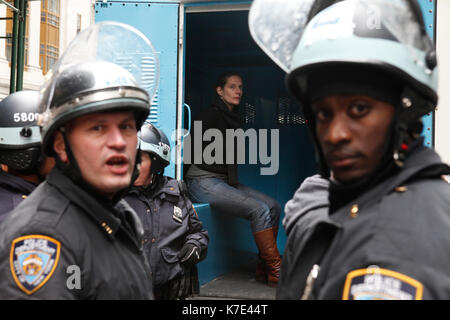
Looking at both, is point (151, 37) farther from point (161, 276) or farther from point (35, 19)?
point (35, 19)

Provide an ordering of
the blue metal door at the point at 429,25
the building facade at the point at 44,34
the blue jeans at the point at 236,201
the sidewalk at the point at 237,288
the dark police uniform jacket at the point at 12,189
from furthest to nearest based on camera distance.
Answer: the building facade at the point at 44,34 → the blue jeans at the point at 236,201 → the sidewalk at the point at 237,288 → the blue metal door at the point at 429,25 → the dark police uniform jacket at the point at 12,189

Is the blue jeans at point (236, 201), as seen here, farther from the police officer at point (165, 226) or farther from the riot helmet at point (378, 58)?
the riot helmet at point (378, 58)

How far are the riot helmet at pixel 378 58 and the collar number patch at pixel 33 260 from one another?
89 centimetres

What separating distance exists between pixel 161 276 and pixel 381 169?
232 centimetres

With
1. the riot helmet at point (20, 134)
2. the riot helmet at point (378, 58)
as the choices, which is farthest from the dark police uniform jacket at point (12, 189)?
the riot helmet at point (378, 58)

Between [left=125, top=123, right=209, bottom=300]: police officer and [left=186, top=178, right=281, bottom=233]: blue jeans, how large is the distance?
4.61 ft

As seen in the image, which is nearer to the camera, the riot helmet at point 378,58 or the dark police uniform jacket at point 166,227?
the riot helmet at point 378,58

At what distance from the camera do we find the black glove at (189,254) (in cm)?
343

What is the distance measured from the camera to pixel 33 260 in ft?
4.58

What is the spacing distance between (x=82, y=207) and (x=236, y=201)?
3635mm

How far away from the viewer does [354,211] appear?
→ 47.7 inches

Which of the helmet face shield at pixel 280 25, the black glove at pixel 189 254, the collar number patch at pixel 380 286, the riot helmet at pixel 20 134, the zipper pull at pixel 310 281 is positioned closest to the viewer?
the collar number patch at pixel 380 286

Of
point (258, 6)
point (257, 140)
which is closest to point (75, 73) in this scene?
point (258, 6)

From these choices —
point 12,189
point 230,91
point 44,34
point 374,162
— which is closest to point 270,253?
point 230,91
